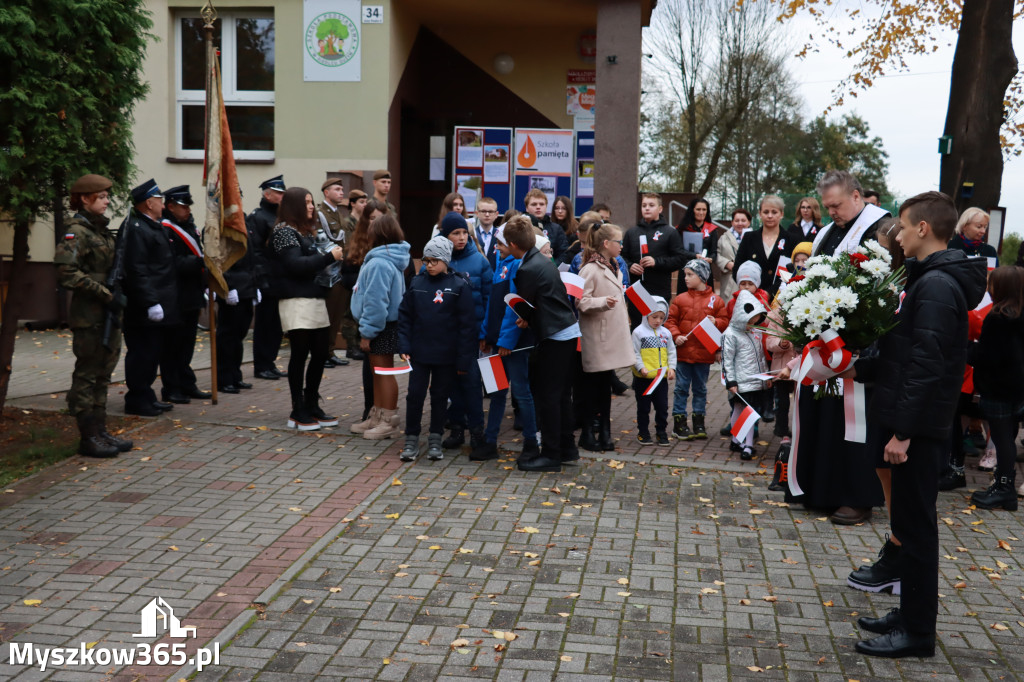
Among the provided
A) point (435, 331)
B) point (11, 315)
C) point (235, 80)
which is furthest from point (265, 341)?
point (235, 80)

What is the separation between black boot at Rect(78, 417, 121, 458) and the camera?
7762 mm

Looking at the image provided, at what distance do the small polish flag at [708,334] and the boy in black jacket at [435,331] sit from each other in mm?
2131

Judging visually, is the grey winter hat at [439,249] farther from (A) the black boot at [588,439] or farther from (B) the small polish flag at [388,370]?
(A) the black boot at [588,439]

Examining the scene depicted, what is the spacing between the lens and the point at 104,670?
14.1ft

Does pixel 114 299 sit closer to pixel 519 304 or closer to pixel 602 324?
pixel 519 304

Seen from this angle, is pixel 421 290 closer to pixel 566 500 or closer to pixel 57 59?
pixel 566 500

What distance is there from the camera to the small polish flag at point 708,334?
8.67 metres

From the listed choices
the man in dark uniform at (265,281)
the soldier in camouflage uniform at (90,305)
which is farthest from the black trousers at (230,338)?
the soldier in camouflage uniform at (90,305)

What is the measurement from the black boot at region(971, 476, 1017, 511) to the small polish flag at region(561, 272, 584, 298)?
11.4 feet

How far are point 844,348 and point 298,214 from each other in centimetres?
518

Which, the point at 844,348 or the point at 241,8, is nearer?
the point at 844,348

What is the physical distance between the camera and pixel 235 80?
15820 mm

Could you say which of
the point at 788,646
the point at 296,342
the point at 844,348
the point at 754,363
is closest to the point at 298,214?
the point at 296,342

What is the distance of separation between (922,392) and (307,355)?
5.67 metres
